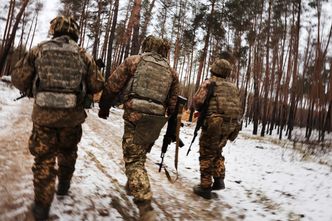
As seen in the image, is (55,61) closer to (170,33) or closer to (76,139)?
(76,139)

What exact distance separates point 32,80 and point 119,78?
91cm

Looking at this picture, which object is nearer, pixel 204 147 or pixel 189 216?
pixel 189 216

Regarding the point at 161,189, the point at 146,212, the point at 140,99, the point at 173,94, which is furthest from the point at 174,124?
the point at 146,212

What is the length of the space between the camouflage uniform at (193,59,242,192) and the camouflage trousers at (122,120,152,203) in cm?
156

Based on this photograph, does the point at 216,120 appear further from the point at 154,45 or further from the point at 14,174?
the point at 14,174

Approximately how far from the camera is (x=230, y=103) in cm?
493

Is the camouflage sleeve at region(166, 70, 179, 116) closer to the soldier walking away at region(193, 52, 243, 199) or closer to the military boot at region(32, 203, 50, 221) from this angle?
the soldier walking away at region(193, 52, 243, 199)

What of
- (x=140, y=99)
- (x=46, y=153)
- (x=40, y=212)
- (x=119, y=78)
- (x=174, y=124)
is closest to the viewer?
(x=40, y=212)

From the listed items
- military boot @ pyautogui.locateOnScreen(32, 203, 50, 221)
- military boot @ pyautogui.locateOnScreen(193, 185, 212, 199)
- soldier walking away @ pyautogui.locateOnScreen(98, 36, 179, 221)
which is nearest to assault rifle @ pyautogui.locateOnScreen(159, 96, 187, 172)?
soldier walking away @ pyautogui.locateOnScreen(98, 36, 179, 221)

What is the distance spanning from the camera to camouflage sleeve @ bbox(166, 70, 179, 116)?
3.85m

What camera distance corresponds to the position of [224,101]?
4.91 meters

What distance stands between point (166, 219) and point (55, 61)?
7.01 ft

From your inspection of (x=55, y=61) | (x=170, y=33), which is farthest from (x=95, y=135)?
(x=170, y=33)

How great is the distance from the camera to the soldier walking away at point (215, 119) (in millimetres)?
4887
